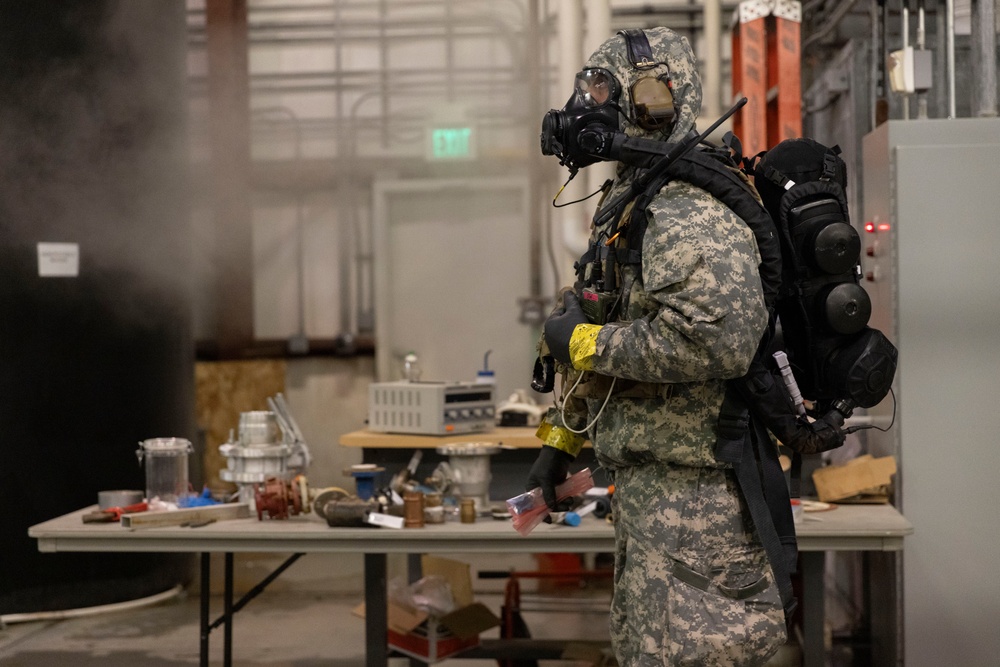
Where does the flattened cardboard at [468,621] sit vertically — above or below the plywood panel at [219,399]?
below

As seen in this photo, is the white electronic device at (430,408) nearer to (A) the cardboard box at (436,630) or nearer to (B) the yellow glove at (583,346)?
(A) the cardboard box at (436,630)

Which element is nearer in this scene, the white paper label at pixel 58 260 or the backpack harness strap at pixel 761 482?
Answer: the backpack harness strap at pixel 761 482

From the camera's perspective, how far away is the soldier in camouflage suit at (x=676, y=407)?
197 centimetres

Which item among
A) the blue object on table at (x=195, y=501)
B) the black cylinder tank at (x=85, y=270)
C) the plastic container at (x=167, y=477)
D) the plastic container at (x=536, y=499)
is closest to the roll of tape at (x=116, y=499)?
the plastic container at (x=167, y=477)

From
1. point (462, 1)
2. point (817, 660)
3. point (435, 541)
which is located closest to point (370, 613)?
point (435, 541)

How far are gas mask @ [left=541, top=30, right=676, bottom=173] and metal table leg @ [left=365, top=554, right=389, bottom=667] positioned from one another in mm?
1662

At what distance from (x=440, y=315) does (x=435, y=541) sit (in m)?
3.57

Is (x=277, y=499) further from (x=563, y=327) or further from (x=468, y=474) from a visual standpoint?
(x=563, y=327)

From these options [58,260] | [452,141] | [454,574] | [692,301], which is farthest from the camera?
[452,141]

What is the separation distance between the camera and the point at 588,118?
2158mm

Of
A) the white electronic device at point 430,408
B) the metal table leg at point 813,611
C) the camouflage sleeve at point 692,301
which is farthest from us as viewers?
the white electronic device at point 430,408

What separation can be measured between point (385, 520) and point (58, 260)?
8.35 feet

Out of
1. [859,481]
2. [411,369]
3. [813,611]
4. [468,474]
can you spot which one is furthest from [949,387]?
[411,369]

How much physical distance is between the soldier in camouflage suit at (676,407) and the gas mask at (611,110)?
15 mm
